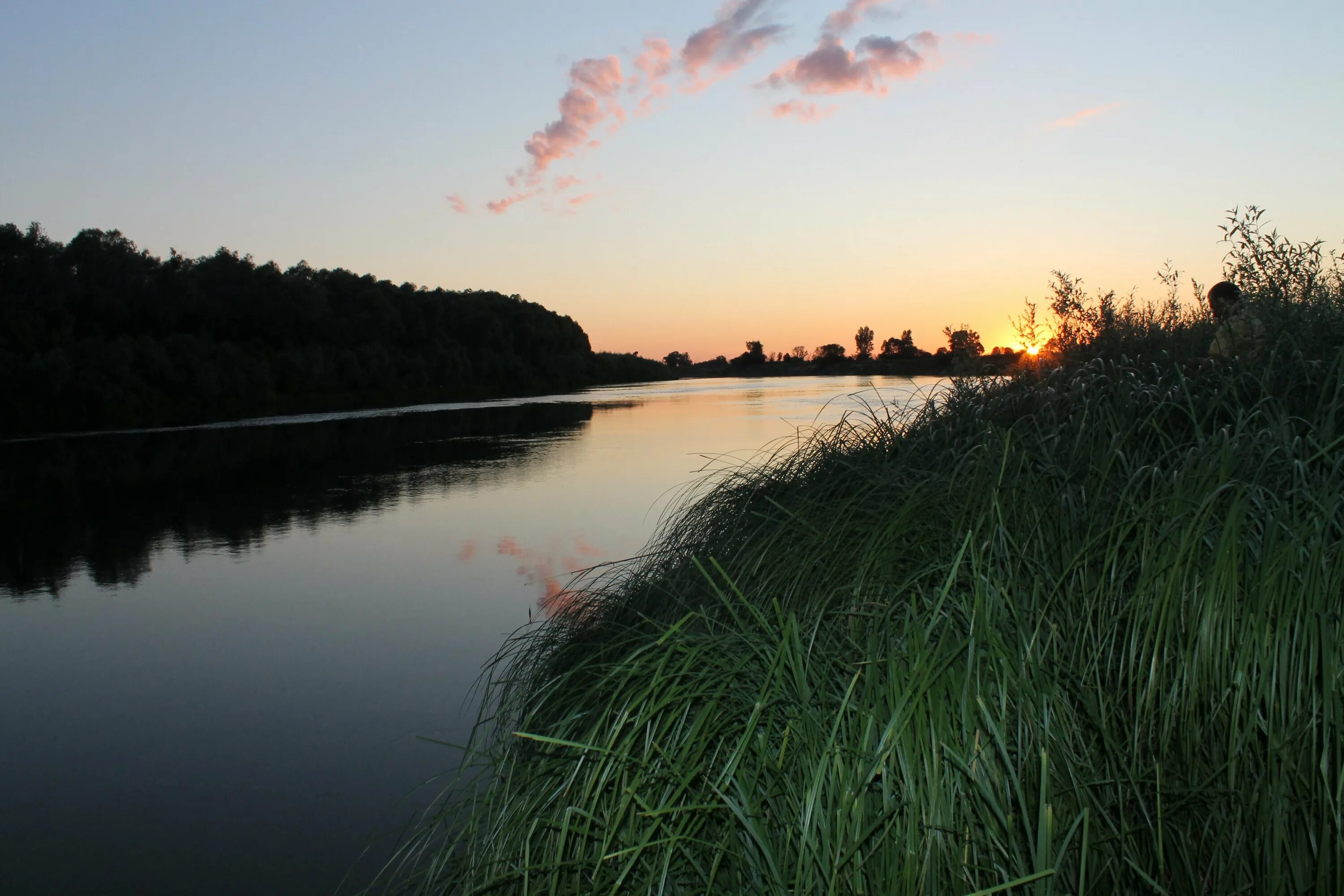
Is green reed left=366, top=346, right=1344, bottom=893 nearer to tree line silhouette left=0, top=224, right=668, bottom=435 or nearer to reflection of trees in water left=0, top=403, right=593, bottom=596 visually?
reflection of trees in water left=0, top=403, right=593, bottom=596

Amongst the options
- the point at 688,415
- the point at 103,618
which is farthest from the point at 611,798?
the point at 688,415

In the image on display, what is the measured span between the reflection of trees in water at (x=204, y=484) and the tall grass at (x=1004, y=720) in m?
7.37

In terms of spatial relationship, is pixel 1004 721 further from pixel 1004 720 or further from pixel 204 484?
pixel 204 484

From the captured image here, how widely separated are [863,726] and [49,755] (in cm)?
419

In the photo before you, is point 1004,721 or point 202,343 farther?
point 202,343

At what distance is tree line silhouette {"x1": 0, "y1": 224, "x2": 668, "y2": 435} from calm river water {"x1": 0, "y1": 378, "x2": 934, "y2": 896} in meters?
13.4

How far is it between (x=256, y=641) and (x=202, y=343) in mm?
31715

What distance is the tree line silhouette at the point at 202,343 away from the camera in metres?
27.3

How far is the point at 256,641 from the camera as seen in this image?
6.24 meters

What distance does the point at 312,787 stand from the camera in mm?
4102

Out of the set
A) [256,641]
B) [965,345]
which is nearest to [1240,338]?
[965,345]

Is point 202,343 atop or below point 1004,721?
atop

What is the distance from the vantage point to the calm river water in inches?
147

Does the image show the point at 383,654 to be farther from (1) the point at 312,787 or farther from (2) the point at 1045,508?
(2) the point at 1045,508
